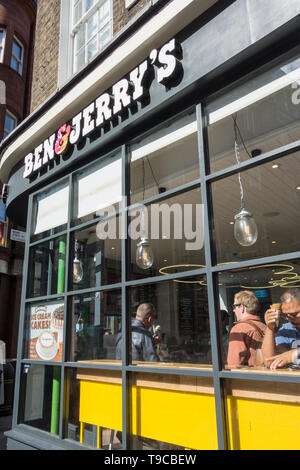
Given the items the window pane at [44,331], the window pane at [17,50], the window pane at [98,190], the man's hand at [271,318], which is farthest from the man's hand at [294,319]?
the window pane at [17,50]

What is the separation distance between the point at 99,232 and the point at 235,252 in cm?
176

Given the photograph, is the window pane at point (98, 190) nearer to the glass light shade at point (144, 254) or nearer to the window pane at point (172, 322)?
the glass light shade at point (144, 254)

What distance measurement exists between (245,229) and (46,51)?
5332 mm

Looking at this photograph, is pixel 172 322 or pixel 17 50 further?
pixel 17 50

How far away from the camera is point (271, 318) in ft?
9.66

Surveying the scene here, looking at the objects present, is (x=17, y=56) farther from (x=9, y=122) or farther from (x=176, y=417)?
(x=176, y=417)

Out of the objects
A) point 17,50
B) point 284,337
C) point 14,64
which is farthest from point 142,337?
point 17,50

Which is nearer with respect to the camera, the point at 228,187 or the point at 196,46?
the point at 196,46

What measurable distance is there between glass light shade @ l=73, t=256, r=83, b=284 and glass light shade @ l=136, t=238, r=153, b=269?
33.7 inches

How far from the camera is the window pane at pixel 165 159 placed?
3619mm

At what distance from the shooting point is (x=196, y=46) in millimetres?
3365

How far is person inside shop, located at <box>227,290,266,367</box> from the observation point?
9.29ft
